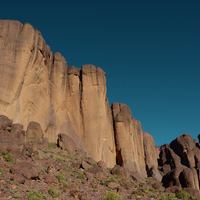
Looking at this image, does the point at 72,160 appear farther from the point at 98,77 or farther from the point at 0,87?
the point at 98,77

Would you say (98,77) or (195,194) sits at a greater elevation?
(98,77)

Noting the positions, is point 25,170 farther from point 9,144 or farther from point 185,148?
point 185,148

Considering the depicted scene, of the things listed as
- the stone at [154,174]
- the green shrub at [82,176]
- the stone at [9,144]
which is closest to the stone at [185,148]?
the stone at [154,174]

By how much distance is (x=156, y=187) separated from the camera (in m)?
27.7

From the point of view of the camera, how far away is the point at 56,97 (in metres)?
39.1

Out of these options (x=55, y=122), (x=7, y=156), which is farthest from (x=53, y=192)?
(x=55, y=122)

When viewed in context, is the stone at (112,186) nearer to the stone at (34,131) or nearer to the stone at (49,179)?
the stone at (49,179)

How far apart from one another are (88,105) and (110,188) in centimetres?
2380

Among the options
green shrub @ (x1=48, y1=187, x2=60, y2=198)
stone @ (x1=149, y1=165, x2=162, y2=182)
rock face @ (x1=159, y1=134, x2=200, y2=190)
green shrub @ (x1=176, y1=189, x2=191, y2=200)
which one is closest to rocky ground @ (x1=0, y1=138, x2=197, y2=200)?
green shrub @ (x1=48, y1=187, x2=60, y2=198)

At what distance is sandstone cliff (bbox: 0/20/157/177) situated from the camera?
31062mm

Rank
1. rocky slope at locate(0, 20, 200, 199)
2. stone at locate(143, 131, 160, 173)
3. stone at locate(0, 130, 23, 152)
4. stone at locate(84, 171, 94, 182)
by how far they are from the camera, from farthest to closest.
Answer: stone at locate(143, 131, 160, 173) < stone at locate(84, 171, 94, 182) < rocky slope at locate(0, 20, 200, 199) < stone at locate(0, 130, 23, 152)

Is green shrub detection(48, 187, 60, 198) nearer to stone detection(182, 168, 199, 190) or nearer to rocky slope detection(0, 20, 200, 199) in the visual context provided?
rocky slope detection(0, 20, 200, 199)

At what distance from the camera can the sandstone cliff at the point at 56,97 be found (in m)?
31.1

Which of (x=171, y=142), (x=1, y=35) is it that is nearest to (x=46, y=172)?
(x=1, y=35)
